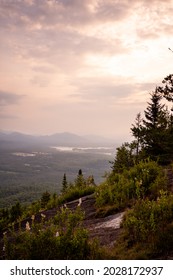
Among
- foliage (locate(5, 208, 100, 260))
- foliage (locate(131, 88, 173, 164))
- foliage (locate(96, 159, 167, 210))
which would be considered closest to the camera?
foliage (locate(5, 208, 100, 260))

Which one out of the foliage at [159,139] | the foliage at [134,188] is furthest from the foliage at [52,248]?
the foliage at [159,139]

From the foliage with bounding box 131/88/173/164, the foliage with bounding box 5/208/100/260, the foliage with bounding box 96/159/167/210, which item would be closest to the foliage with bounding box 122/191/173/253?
the foliage with bounding box 5/208/100/260

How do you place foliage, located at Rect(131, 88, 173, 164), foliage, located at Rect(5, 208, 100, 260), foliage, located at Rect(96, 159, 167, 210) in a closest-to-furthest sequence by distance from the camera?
1. foliage, located at Rect(5, 208, 100, 260)
2. foliage, located at Rect(96, 159, 167, 210)
3. foliage, located at Rect(131, 88, 173, 164)

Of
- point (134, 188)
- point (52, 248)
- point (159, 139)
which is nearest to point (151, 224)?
point (52, 248)

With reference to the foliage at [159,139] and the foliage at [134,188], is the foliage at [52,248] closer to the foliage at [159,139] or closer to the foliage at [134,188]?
the foliage at [134,188]

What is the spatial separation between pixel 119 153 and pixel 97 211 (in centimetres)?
2654

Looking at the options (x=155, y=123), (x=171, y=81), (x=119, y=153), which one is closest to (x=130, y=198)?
(x=171, y=81)

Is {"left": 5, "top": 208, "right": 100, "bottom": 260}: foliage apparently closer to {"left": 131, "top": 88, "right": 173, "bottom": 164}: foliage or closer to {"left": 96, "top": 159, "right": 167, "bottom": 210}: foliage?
{"left": 96, "top": 159, "right": 167, "bottom": 210}: foliage

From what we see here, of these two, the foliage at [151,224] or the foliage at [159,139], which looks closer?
the foliage at [151,224]

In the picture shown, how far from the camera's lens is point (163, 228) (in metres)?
5.48

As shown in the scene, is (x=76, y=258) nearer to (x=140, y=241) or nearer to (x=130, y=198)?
(x=140, y=241)

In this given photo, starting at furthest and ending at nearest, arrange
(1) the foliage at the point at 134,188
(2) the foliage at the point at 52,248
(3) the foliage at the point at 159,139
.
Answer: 1. (3) the foliage at the point at 159,139
2. (1) the foliage at the point at 134,188
3. (2) the foliage at the point at 52,248
